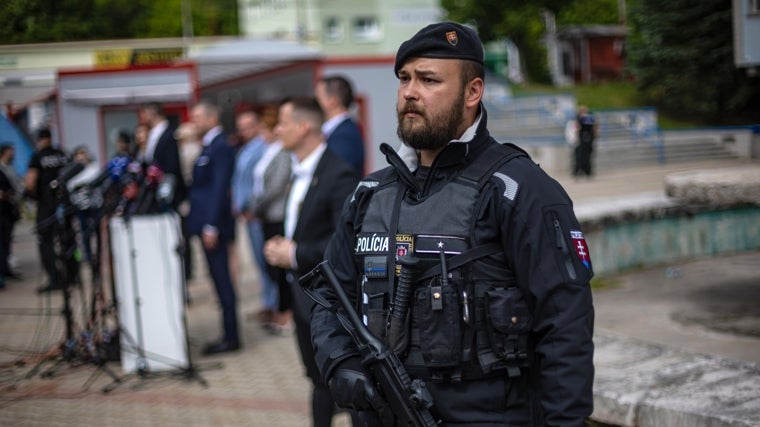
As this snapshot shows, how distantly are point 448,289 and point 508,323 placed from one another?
0.69 ft

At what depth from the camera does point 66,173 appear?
5.78m

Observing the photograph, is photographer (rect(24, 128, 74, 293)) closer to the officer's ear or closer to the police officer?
the police officer

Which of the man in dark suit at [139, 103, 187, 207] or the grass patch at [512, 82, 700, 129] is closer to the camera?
the grass patch at [512, 82, 700, 129]

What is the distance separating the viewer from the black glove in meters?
2.62

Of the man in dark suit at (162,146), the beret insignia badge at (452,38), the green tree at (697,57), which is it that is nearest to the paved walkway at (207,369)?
the green tree at (697,57)

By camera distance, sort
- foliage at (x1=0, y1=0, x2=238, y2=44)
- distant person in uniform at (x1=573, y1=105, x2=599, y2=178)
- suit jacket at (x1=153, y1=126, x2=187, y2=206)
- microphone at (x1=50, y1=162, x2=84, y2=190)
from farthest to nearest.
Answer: distant person in uniform at (x1=573, y1=105, x2=599, y2=178)
suit jacket at (x1=153, y1=126, x2=187, y2=206)
microphone at (x1=50, y1=162, x2=84, y2=190)
foliage at (x1=0, y1=0, x2=238, y2=44)

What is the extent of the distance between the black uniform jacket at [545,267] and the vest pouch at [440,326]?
21 centimetres

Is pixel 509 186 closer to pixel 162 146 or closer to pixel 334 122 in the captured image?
pixel 334 122

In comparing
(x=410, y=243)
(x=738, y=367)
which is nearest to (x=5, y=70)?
(x=410, y=243)

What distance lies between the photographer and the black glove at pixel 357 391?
2.62m

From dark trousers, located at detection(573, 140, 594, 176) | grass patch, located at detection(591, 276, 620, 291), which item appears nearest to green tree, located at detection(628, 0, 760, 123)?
grass patch, located at detection(591, 276, 620, 291)

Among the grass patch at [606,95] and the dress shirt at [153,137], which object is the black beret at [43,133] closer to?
the dress shirt at [153,137]

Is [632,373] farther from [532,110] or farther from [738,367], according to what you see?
[532,110]

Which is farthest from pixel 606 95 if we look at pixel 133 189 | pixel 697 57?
pixel 133 189
